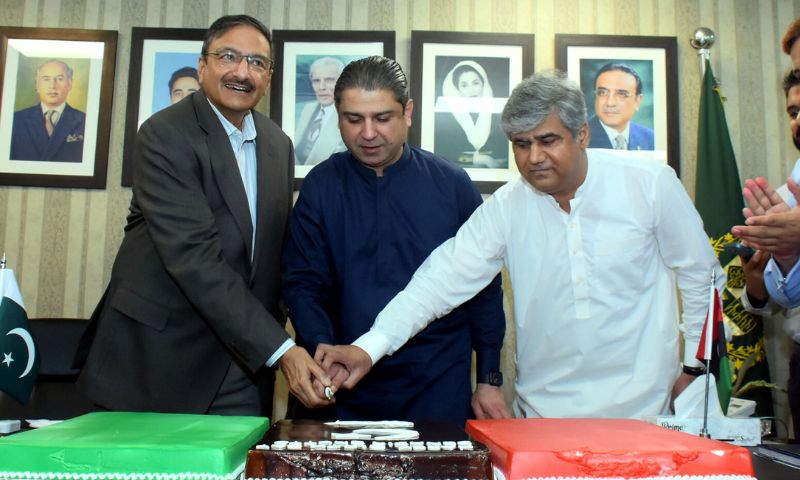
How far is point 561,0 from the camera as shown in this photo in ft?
11.8

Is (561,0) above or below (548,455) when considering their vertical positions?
above

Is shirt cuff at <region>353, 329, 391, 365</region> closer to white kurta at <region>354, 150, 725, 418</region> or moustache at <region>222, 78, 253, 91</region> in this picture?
white kurta at <region>354, 150, 725, 418</region>

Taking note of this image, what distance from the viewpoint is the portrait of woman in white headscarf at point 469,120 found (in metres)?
3.49

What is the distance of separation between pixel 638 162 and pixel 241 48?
1218 mm

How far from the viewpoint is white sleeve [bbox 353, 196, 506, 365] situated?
1860 millimetres

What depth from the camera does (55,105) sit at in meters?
3.54

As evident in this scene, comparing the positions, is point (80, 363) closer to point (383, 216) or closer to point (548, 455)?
point (383, 216)

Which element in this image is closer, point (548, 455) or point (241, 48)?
point (548, 455)

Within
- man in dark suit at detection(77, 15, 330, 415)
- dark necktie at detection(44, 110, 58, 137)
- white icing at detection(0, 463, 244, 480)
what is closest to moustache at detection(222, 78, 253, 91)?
man in dark suit at detection(77, 15, 330, 415)

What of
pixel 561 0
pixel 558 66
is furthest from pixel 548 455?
pixel 561 0

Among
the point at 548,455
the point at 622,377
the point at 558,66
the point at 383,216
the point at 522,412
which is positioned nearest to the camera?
the point at 548,455

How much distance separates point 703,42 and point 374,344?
8.72 feet

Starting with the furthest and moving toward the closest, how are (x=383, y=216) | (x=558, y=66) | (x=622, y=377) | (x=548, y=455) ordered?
(x=558, y=66)
(x=383, y=216)
(x=622, y=377)
(x=548, y=455)

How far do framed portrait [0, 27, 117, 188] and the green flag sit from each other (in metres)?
3.02
